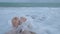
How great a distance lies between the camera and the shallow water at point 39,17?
738mm

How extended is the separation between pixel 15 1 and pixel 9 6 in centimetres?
6

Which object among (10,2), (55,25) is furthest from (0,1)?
(55,25)

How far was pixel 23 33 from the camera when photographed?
0.71 m

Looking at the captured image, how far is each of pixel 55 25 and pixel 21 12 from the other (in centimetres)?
26

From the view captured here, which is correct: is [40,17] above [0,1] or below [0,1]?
below

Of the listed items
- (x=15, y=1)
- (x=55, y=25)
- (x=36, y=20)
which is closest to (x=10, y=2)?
(x=15, y=1)

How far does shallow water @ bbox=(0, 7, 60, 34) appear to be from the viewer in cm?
74

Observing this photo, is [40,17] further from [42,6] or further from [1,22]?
[1,22]

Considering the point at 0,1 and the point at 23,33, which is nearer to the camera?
the point at 23,33

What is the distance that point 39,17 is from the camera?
804 millimetres

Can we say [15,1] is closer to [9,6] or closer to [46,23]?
[9,6]

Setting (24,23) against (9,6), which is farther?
(9,6)

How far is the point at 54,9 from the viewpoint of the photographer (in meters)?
0.86

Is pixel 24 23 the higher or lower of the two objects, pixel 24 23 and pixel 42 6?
the lower
